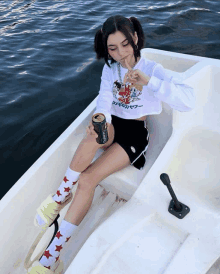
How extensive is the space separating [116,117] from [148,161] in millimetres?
389

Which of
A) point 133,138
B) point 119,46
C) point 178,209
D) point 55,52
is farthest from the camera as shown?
point 55,52

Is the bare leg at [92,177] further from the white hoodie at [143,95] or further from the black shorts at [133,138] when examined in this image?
the white hoodie at [143,95]

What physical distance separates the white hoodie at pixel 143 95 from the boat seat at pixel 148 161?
0.95ft

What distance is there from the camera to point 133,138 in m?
1.76

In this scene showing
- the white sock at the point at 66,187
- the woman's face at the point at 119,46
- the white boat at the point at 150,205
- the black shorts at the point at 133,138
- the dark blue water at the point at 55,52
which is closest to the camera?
the white boat at the point at 150,205

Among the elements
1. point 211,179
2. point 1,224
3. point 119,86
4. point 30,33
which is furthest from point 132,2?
point 1,224

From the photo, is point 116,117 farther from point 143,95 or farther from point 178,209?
point 178,209

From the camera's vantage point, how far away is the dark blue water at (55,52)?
9.39 feet

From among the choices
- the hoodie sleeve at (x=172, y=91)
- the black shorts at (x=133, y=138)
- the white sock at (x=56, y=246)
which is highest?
the hoodie sleeve at (x=172, y=91)

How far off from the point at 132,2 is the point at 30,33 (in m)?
2.53

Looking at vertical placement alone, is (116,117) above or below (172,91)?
below

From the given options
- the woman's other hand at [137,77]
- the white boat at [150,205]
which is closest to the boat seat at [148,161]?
the white boat at [150,205]

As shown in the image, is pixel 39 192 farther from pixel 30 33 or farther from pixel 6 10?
pixel 6 10

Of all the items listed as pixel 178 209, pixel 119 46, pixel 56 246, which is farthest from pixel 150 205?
pixel 119 46
